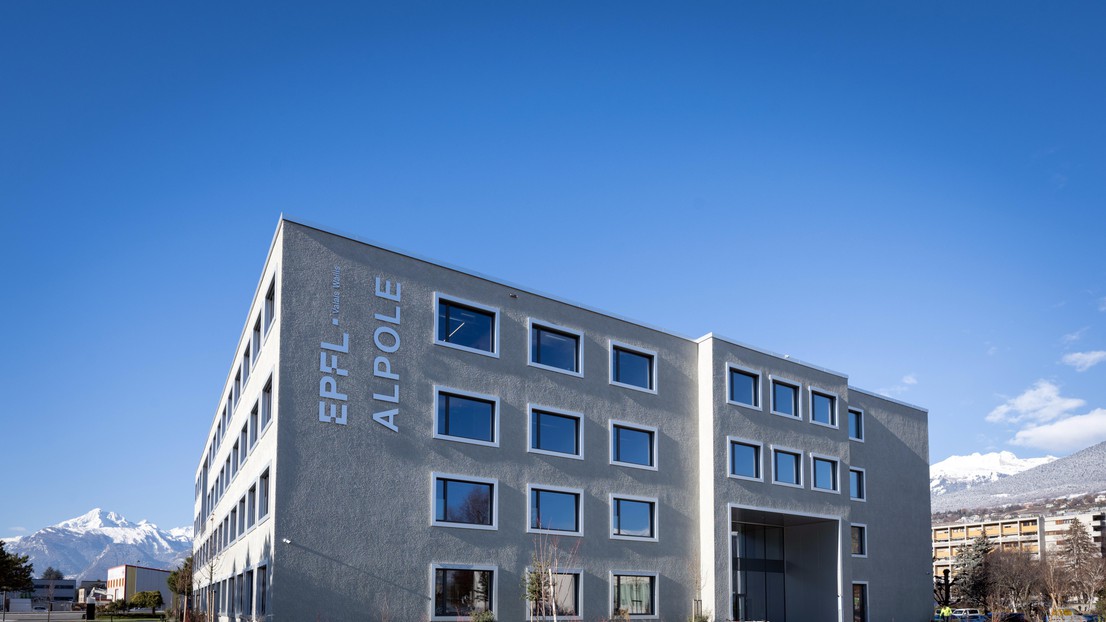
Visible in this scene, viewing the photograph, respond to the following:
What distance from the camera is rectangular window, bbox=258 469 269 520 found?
28031 mm

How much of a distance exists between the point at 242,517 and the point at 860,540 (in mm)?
28591

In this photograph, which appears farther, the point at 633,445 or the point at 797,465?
the point at 797,465

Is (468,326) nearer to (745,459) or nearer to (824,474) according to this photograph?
(745,459)

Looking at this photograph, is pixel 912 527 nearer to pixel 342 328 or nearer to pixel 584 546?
pixel 584 546

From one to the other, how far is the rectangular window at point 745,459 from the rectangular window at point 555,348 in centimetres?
775

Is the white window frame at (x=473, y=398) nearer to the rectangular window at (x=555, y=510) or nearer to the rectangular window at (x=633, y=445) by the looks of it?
the rectangular window at (x=555, y=510)

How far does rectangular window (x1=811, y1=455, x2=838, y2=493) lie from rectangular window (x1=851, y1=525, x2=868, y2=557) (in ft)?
16.2

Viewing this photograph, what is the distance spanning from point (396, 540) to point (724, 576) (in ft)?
45.8

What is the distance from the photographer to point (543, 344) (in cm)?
3312

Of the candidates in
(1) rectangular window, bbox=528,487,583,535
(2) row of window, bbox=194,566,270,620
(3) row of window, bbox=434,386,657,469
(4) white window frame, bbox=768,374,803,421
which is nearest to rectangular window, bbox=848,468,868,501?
(4) white window frame, bbox=768,374,803,421

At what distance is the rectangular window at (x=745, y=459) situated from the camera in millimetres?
37094

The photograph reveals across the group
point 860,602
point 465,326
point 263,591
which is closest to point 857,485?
point 860,602

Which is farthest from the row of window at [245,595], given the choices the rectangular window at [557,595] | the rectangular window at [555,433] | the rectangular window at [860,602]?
the rectangular window at [860,602]

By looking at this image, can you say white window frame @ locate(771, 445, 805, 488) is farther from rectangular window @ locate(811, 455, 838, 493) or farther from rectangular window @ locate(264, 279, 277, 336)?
rectangular window @ locate(264, 279, 277, 336)
